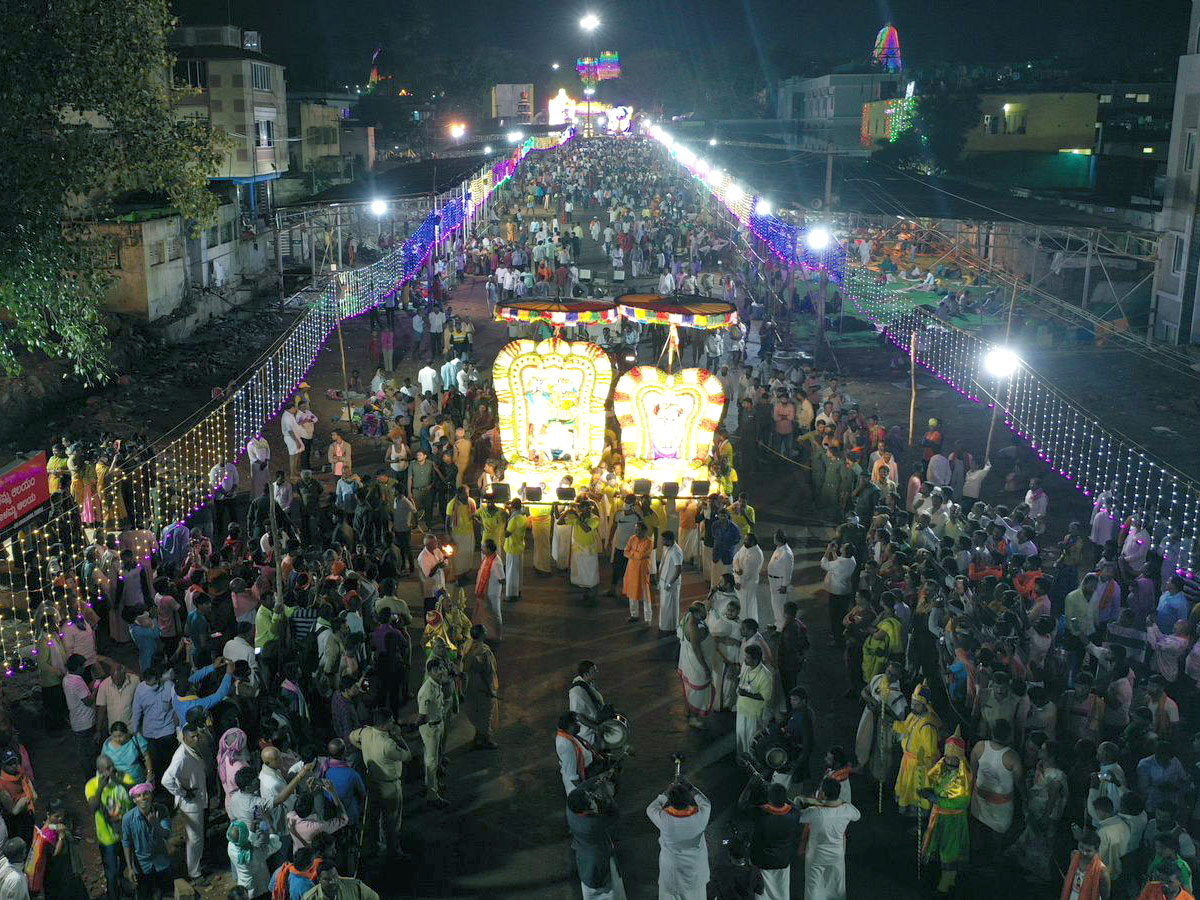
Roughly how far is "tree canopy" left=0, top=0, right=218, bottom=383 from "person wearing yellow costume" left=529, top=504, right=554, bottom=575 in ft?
18.3

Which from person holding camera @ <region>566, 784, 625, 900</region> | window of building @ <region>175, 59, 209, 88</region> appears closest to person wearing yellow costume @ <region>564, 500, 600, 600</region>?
person holding camera @ <region>566, 784, 625, 900</region>

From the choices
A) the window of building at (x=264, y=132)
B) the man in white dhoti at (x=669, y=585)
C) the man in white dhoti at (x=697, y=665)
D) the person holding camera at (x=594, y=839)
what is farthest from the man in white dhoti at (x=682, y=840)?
the window of building at (x=264, y=132)

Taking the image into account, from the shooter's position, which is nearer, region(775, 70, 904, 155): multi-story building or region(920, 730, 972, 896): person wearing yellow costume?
region(920, 730, 972, 896): person wearing yellow costume

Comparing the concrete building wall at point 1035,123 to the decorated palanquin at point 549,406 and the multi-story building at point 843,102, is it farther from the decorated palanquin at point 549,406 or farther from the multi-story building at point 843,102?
the decorated palanquin at point 549,406

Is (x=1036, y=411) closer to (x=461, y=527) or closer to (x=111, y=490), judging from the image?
(x=461, y=527)

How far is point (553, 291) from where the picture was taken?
2695cm

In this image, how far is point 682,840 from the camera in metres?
6.77

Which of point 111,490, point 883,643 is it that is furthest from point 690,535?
point 111,490

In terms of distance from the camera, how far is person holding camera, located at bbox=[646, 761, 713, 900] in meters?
6.71

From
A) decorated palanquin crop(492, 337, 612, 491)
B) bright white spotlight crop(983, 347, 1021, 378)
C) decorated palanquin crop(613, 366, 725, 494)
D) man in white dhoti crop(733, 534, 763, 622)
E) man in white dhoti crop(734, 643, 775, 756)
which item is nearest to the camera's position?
man in white dhoti crop(734, 643, 775, 756)

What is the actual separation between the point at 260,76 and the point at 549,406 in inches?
1173

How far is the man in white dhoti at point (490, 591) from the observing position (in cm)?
1093

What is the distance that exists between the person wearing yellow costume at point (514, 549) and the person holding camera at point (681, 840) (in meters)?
5.38

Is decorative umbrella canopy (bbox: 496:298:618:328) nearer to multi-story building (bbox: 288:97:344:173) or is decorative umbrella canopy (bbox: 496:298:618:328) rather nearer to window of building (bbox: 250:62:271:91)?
window of building (bbox: 250:62:271:91)
